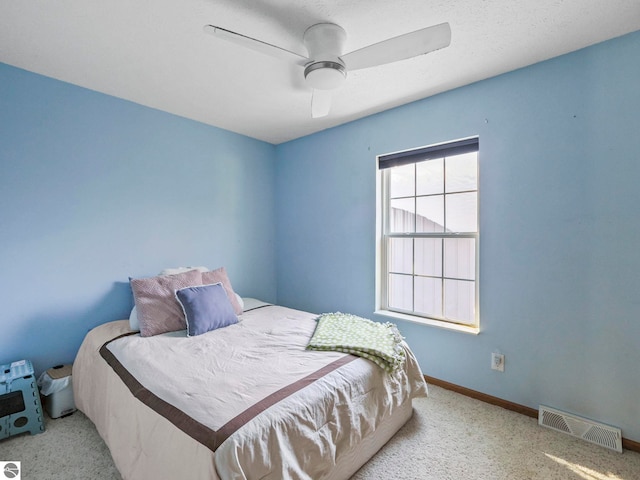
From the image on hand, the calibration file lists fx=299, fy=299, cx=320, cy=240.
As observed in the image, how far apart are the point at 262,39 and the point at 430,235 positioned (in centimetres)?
192

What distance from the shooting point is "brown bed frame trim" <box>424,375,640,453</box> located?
1716 millimetres

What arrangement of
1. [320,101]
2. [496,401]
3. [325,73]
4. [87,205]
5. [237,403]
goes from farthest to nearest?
[87,205], [496,401], [320,101], [325,73], [237,403]

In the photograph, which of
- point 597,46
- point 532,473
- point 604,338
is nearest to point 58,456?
point 532,473

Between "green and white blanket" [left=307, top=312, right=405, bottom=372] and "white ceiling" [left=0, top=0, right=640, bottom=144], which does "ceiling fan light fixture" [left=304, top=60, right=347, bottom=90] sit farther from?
"green and white blanket" [left=307, top=312, right=405, bottom=372]

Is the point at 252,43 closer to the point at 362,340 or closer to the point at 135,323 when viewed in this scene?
the point at 362,340

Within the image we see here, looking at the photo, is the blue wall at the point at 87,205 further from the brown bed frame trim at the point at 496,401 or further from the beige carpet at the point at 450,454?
the brown bed frame trim at the point at 496,401

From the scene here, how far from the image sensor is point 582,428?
1.82 m

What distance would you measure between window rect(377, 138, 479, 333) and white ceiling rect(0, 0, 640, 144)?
583 mm

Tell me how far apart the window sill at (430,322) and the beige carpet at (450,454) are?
583mm

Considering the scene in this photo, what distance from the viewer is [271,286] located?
3.74 meters

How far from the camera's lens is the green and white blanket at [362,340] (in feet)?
5.70

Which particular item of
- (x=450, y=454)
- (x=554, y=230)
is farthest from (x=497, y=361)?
(x=554, y=230)

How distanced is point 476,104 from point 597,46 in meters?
0.69

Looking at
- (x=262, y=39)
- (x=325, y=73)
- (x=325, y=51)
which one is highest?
(x=262, y=39)
